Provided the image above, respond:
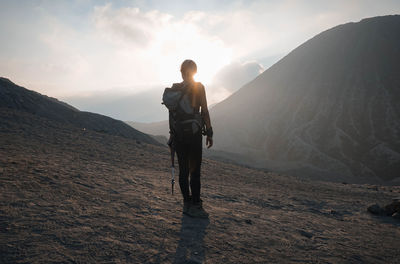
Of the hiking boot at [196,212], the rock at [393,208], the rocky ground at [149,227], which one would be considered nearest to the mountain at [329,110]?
the rock at [393,208]

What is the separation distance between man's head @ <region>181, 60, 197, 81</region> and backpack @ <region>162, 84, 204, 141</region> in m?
0.18

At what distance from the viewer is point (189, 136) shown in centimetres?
413

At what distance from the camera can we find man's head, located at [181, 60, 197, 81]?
4.28 m

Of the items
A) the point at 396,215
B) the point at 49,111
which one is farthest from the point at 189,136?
the point at 49,111

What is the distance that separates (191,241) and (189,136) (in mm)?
1632

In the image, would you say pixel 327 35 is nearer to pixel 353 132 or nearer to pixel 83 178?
pixel 353 132

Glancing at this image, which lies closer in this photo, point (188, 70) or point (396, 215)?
point (188, 70)

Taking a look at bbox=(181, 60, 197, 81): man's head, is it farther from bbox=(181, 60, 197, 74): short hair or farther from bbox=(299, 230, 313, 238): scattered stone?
bbox=(299, 230, 313, 238): scattered stone

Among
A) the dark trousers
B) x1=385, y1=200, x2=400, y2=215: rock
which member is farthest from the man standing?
x1=385, y1=200, x2=400, y2=215: rock

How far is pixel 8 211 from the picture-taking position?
122 inches

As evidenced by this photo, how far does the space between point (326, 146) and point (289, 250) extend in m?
56.1

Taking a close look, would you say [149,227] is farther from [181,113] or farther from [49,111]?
[49,111]

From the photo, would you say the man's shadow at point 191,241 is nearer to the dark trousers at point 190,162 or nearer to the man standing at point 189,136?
the man standing at point 189,136

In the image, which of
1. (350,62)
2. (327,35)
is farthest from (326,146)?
(327,35)
